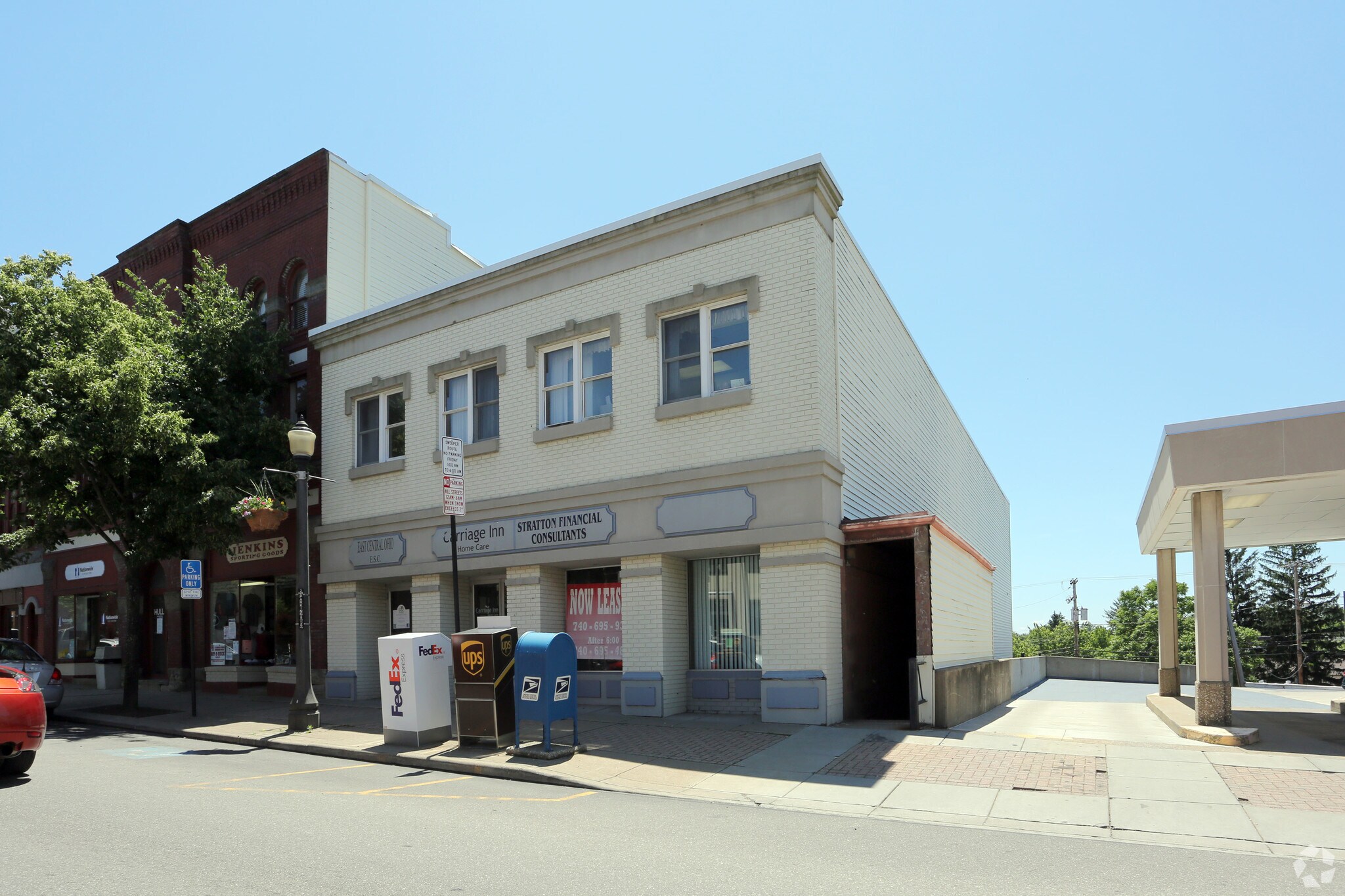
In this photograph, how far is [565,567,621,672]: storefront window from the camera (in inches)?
651

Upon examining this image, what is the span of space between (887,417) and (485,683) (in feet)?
32.7

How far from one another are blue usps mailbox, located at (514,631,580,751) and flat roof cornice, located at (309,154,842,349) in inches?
288

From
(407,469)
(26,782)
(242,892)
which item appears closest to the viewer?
(242,892)

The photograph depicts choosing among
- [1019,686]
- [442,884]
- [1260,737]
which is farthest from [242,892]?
[1019,686]

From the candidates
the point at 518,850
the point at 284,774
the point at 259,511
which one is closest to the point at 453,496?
the point at 284,774

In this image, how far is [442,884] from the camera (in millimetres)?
6305

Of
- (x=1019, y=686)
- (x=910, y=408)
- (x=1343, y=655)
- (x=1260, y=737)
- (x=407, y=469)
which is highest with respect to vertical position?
(x=910, y=408)

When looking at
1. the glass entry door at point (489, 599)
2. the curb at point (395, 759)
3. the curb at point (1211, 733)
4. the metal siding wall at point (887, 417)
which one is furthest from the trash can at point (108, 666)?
the curb at point (1211, 733)

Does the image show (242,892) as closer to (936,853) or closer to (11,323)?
(936,853)

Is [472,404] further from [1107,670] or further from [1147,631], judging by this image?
[1147,631]

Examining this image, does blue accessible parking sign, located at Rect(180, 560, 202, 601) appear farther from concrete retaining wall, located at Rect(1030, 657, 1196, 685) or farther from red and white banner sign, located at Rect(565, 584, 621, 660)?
A: concrete retaining wall, located at Rect(1030, 657, 1196, 685)

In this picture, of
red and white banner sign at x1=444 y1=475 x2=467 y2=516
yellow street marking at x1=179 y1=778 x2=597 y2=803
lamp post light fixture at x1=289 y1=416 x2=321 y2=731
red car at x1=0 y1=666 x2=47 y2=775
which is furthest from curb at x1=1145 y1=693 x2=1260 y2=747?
red car at x1=0 y1=666 x2=47 y2=775

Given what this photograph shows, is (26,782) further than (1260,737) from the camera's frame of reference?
No

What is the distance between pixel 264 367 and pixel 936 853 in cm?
1861
